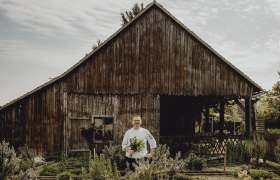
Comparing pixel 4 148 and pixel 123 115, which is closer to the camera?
pixel 4 148

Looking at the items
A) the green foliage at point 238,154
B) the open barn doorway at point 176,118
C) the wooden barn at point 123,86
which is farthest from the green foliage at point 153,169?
the open barn doorway at point 176,118

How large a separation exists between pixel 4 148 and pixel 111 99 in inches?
339

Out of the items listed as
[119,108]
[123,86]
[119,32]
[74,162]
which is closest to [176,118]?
[119,108]

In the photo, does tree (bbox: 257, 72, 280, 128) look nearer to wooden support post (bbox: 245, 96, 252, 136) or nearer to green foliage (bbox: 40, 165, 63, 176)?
wooden support post (bbox: 245, 96, 252, 136)

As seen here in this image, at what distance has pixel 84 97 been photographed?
16.8 meters

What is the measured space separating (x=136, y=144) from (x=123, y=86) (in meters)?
8.36

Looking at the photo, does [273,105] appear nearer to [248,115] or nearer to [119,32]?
[248,115]

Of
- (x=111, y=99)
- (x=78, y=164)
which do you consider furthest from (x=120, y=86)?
(x=78, y=164)

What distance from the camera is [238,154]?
17.1 metres

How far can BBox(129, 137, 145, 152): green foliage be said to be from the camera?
8914 mm

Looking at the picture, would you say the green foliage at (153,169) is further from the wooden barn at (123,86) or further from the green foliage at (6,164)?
the wooden barn at (123,86)

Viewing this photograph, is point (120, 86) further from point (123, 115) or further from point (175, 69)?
point (175, 69)

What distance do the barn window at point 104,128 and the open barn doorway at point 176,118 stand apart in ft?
23.4

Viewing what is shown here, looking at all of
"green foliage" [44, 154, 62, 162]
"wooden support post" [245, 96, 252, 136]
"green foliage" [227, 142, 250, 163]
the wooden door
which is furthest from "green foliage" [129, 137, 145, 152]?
"wooden support post" [245, 96, 252, 136]
